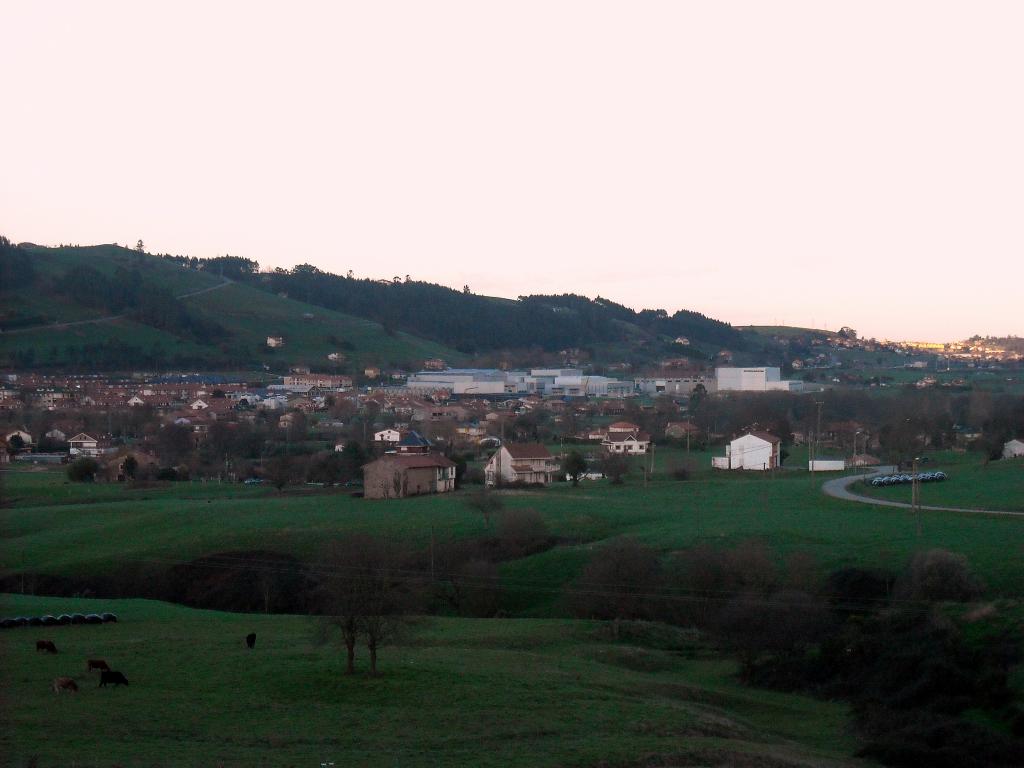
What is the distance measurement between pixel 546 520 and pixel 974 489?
57.1ft

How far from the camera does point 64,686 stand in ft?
56.6

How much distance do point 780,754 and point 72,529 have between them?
32.1m

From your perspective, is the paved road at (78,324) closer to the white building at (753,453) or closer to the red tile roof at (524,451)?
the red tile roof at (524,451)

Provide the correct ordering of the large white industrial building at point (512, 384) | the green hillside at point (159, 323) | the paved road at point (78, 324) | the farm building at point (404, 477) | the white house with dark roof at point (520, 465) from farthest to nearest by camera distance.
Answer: the large white industrial building at point (512, 384) < the green hillside at point (159, 323) < the paved road at point (78, 324) < the white house with dark roof at point (520, 465) < the farm building at point (404, 477)

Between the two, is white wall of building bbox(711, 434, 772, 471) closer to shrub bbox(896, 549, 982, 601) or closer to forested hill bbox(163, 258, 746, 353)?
shrub bbox(896, 549, 982, 601)

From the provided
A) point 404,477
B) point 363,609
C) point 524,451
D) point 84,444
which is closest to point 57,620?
point 363,609

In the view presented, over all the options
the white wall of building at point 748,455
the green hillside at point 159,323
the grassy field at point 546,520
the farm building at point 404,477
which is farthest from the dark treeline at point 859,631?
the green hillside at point 159,323

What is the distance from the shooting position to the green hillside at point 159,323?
329ft

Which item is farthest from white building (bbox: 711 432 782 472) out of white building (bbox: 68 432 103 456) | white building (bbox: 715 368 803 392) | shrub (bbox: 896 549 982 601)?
white building (bbox: 715 368 803 392)

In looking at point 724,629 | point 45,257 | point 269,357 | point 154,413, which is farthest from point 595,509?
point 45,257

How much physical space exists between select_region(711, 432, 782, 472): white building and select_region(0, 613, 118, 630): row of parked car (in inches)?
1481

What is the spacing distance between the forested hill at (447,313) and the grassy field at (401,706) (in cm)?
14215

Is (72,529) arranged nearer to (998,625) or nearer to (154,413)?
(998,625)

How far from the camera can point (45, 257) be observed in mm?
137875
